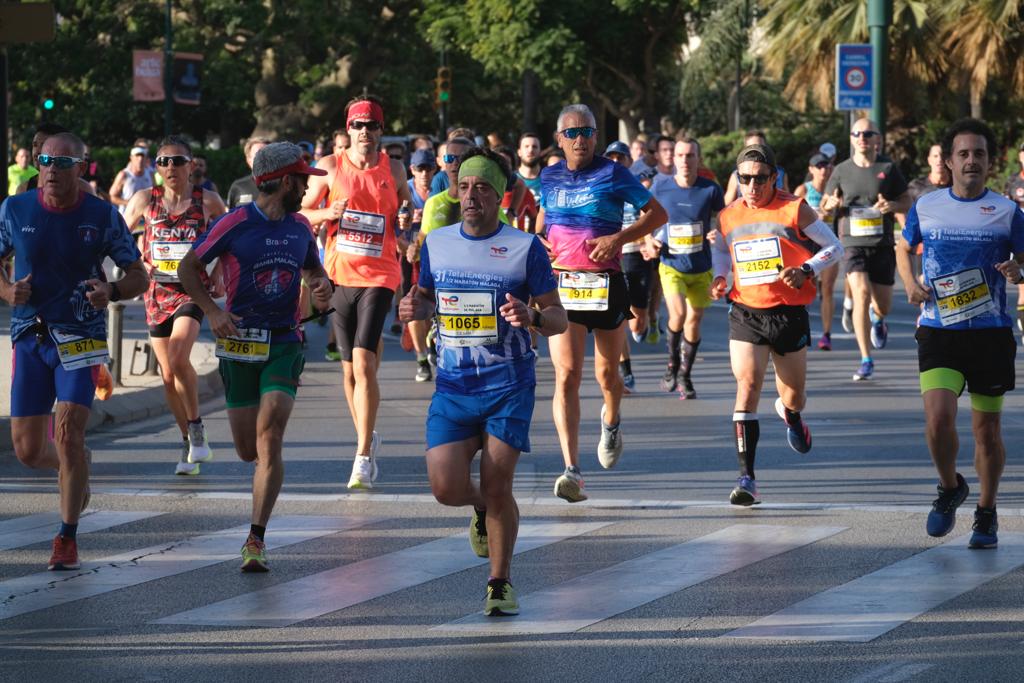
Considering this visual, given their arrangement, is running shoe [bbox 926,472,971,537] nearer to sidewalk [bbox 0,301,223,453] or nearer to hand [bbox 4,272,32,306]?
hand [bbox 4,272,32,306]

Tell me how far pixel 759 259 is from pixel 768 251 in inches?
2.8

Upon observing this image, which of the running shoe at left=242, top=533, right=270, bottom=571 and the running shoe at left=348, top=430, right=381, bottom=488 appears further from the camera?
the running shoe at left=348, top=430, right=381, bottom=488

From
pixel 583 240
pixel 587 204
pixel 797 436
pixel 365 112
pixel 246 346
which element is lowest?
pixel 797 436

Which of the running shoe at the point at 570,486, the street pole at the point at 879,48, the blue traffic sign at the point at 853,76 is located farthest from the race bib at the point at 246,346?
the blue traffic sign at the point at 853,76

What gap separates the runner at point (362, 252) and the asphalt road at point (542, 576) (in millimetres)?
451

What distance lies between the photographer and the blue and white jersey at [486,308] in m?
7.23

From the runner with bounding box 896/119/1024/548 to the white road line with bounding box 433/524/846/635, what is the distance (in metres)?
0.72

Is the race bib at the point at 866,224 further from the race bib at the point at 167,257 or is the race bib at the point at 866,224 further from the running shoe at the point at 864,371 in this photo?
the race bib at the point at 167,257

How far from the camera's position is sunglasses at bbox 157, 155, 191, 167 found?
10688 millimetres

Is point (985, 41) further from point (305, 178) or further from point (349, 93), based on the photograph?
point (305, 178)

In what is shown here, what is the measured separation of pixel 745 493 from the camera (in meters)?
9.52

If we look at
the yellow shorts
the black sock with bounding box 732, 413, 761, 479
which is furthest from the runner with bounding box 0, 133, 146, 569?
the yellow shorts

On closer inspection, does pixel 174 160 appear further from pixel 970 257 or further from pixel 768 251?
pixel 970 257

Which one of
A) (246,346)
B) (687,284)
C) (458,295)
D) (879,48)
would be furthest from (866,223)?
(458,295)
